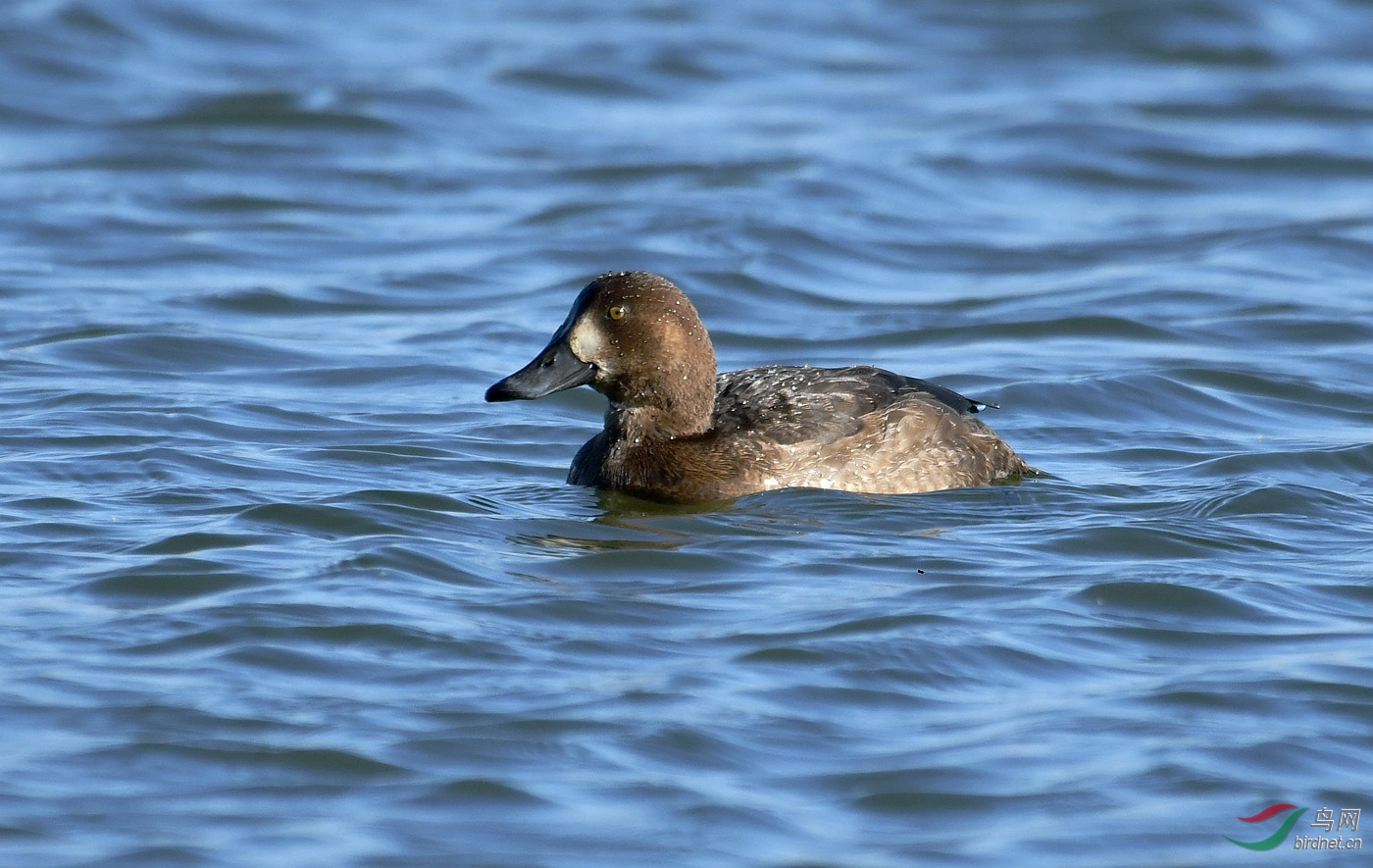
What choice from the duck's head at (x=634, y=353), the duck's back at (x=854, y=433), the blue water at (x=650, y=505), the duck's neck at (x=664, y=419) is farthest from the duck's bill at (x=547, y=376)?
the duck's back at (x=854, y=433)

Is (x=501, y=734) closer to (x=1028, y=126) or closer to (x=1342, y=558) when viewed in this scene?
(x=1342, y=558)

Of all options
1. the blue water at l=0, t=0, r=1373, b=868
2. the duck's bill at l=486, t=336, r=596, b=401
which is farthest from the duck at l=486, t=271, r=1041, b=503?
the blue water at l=0, t=0, r=1373, b=868

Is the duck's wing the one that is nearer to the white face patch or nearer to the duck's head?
the duck's head

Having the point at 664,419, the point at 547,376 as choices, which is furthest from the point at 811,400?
the point at 547,376

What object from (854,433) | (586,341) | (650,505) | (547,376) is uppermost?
(586,341)

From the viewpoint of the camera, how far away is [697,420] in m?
8.55

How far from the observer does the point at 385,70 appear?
A: 61.6 feet

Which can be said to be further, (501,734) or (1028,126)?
(1028,126)

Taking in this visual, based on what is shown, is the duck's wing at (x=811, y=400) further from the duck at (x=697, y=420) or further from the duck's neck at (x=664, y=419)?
the duck's neck at (x=664, y=419)

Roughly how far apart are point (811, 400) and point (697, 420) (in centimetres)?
50

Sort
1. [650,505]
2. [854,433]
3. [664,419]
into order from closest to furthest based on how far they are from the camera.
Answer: [650,505] → [854,433] → [664,419]

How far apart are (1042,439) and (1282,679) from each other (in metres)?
3.87

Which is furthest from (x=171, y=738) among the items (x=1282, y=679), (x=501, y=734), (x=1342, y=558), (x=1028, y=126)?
(x=1028, y=126)

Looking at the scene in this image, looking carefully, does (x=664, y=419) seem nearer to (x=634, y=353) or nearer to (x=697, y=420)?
(x=697, y=420)
